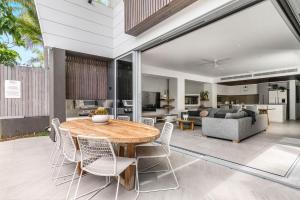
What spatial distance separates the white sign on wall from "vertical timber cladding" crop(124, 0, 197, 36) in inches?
147

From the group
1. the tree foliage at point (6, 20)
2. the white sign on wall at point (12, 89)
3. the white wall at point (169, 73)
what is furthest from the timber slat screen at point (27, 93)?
the white wall at point (169, 73)

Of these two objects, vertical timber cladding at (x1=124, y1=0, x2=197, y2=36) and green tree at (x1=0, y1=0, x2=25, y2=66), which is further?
green tree at (x1=0, y1=0, x2=25, y2=66)

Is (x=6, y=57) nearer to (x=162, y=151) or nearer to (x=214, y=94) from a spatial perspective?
(x=162, y=151)

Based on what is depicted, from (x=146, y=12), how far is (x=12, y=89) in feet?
14.7

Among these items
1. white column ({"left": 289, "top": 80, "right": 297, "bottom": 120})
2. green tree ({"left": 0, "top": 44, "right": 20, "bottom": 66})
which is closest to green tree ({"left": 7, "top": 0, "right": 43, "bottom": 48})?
green tree ({"left": 0, "top": 44, "right": 20, "bottom": 66})

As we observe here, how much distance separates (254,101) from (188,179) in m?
10.5

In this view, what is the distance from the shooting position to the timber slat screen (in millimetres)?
4598

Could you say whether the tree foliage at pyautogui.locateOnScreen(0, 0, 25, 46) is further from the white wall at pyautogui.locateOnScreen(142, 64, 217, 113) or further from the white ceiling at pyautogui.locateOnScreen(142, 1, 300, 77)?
the white wall at pyautogui.locateOnScreen(142, 64, 217, 113)

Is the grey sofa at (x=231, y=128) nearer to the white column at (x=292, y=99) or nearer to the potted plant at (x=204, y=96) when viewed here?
the potted plant at (x=204, y=96)

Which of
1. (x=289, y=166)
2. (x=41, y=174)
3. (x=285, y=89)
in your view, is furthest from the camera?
(x=285, y=89)

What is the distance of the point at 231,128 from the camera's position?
14.0 ft

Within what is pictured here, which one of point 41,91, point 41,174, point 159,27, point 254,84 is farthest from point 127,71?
point 254,84

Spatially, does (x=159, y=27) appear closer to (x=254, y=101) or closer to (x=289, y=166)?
→ (x=289, y=166)

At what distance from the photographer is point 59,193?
1.93 metres
